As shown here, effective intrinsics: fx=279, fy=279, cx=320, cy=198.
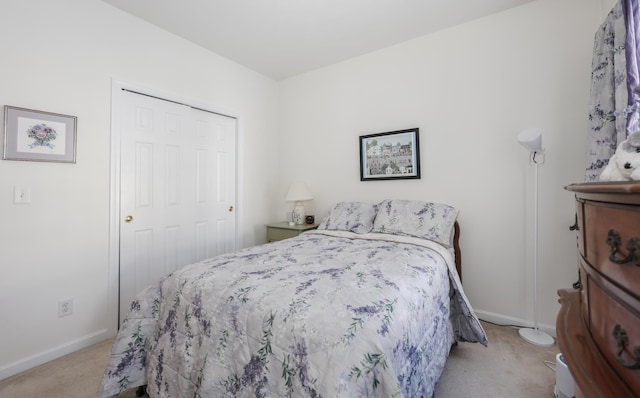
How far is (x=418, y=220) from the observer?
7.73ft

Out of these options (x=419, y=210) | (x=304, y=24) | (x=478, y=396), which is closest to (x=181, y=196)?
(x=304, y=24)

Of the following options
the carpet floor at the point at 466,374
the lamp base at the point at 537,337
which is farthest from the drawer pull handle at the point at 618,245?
the lamp base at the point at 537,337

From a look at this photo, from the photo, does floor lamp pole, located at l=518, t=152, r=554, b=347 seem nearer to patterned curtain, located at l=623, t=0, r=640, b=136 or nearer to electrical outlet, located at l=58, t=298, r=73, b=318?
patterned curtain, located at l=623, t=0, r=640, b=136

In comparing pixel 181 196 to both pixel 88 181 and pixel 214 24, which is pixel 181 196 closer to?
pixel 88 181

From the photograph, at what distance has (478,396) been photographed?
60.2 inches

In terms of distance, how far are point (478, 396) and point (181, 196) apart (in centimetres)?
279

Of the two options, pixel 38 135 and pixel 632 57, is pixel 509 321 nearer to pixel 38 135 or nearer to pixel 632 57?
pixel 632 57

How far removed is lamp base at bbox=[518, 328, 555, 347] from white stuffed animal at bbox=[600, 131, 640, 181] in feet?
6.03

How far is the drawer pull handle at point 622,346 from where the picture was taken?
44cm

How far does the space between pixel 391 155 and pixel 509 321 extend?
1.78m

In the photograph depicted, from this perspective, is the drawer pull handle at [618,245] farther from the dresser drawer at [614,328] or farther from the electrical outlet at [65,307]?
the electrical outlet at [65,307]

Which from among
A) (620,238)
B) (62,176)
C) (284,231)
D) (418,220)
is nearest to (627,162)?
(620,238)

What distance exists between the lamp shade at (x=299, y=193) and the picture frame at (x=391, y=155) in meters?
0.67

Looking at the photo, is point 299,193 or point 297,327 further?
point 299,193
